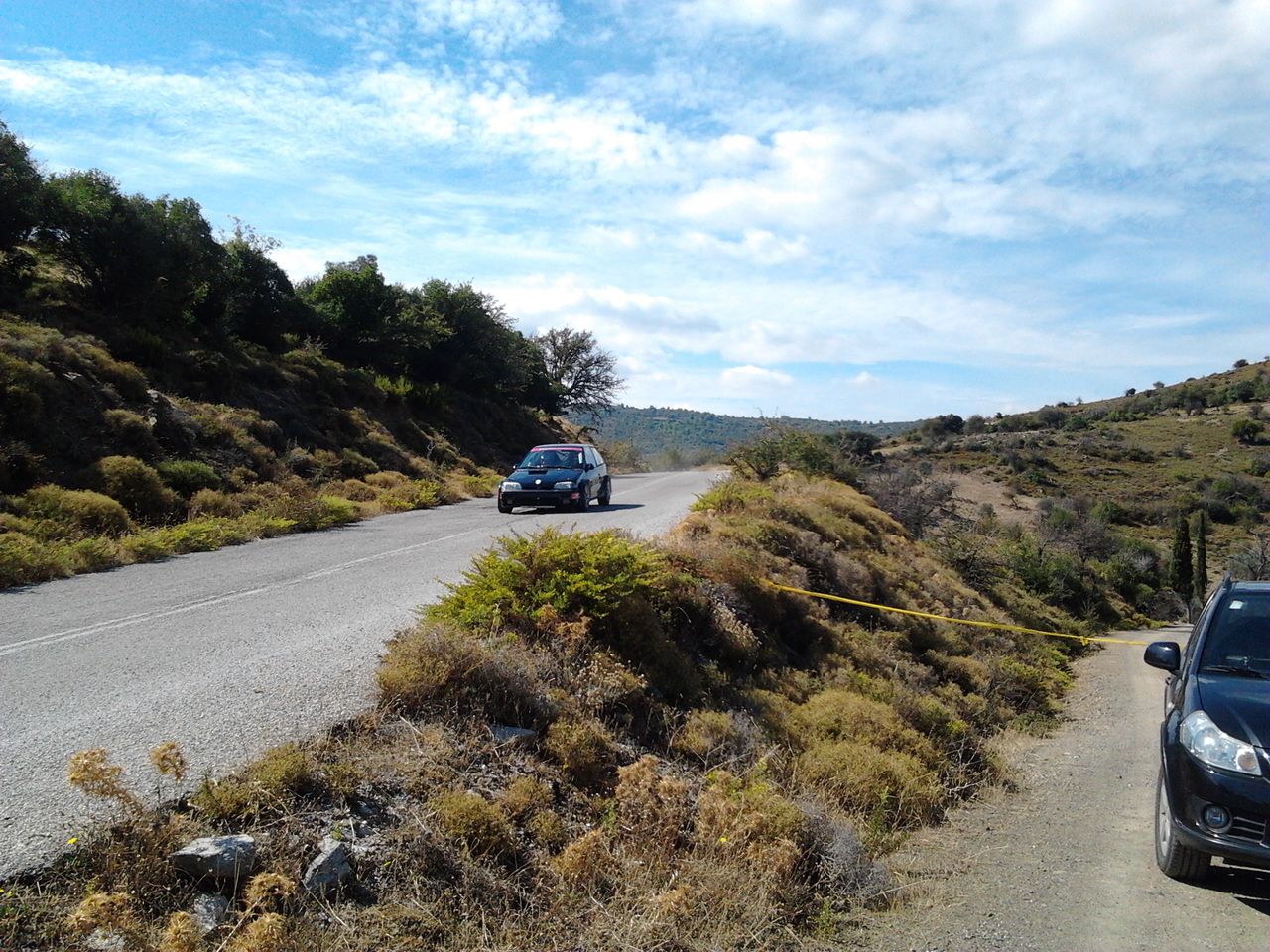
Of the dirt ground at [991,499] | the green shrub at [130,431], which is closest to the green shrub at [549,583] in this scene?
the green shrub at [130,431]

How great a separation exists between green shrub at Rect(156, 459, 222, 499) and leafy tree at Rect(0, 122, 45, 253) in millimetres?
8236

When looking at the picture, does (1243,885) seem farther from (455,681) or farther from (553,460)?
(553,460)

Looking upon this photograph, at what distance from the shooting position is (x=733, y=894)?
4.93 metres

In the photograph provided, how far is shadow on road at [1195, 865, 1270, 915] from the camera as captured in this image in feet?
16.6

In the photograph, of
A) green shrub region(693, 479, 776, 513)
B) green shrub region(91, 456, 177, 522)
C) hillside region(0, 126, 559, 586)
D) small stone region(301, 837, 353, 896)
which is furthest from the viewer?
green shrub region(693, 479, 776, 513)

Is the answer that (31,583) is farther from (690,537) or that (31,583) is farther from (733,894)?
(733,894)

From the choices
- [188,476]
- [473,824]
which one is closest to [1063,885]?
[473,824]

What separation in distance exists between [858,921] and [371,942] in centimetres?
310

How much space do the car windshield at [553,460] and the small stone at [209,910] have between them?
15.7 m

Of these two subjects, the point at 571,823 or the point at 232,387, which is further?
the point at 232,387

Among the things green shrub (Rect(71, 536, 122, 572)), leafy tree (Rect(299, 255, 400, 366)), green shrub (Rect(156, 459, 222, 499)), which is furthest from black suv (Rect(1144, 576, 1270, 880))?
leafy tree (Rect(299, 255, 400, 366))

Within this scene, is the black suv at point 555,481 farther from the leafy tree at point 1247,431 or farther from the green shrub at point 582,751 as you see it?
the leafy tree at point 1247,431

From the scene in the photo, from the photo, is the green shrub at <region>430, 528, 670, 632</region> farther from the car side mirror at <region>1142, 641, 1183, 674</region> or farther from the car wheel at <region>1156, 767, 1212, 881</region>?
the car wheel at <region>1156, 767, 1212, 881</region>

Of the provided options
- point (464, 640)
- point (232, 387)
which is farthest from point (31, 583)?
point (232, 387)
